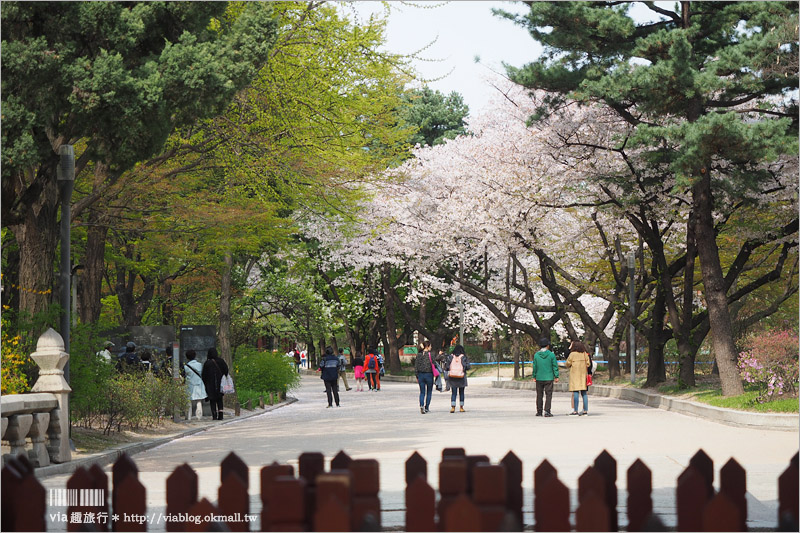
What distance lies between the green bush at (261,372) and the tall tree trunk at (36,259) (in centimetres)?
1723

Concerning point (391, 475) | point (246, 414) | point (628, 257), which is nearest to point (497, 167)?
point (628, 257)

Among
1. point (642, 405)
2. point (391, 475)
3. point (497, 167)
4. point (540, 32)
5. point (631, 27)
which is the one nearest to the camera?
point (391, 475)

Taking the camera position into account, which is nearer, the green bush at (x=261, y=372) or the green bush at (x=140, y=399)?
the green bush at (x=140, y=399)

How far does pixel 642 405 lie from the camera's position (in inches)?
1136

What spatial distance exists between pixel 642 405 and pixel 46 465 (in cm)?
1929

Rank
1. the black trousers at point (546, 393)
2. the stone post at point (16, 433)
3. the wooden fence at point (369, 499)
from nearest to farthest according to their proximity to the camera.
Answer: the wooden fence at point (369, 499) → the stone post at point (16, 433) → the black trousers at point (546, 393)

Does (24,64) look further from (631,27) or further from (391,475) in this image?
(631,27)

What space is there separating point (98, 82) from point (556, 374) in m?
14.5

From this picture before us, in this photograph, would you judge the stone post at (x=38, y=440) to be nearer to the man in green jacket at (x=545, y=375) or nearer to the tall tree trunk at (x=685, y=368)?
the man in green jacket at (x=545, y=375)

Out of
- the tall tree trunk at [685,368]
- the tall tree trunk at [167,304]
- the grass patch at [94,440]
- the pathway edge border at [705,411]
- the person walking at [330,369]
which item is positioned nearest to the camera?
the grass patch at [94,440]

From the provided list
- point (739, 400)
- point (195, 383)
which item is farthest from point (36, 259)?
point (739, 400)

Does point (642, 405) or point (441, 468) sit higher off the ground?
point (441, 468)

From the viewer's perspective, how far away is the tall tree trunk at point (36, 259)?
15742 millimetres

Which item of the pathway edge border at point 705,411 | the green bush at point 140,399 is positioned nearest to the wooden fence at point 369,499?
the pathway edge border at point 705,411
